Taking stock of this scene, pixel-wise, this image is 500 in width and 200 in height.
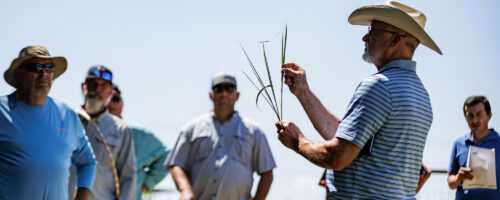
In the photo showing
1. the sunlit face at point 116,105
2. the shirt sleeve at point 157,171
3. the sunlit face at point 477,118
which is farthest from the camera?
the sunlit face at point 116,105

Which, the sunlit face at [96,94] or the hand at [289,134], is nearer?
the hand at [289,134]

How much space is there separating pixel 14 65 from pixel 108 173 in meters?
1.87

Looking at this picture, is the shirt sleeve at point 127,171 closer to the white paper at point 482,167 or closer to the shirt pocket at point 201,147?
the shirt pocket at point 201,147

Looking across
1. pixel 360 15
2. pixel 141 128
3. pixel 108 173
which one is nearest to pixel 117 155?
pixel 108 173

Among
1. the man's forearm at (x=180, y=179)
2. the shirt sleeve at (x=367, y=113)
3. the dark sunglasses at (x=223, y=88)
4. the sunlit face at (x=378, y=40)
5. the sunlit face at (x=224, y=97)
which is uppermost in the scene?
the sunlit face at (x=378, y=40)

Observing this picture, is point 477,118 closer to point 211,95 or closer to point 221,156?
point 221,156

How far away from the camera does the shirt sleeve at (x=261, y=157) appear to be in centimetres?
687

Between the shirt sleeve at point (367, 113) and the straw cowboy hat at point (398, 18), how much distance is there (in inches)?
14.7

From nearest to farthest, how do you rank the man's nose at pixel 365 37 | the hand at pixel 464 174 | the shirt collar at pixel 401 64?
the shirt collar at pixel 401 64, the man's nose at pixel 365 37, the hand at pixel 464 174

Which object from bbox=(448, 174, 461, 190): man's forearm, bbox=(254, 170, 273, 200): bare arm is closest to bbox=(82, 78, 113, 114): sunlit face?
bbox=(254, 170, 273, 200): bare arm

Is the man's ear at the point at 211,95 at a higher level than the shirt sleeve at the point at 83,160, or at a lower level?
higher

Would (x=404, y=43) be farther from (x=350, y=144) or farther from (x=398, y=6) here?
(x=350, y=144)

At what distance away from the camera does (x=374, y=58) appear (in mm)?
3746

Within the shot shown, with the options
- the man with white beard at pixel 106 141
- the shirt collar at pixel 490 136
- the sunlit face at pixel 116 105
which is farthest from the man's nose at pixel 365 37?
the sunlit face at pixel 116 105
